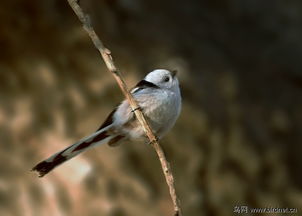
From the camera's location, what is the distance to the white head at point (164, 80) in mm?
2109

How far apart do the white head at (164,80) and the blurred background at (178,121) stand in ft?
3.77

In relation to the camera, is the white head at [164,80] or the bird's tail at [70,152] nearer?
the bird's tail at [70,152]

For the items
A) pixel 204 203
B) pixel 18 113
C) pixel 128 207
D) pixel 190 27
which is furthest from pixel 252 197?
pixel 18 113

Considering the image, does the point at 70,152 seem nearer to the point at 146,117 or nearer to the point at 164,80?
the point at 146,117

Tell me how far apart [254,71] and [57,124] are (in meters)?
1.36

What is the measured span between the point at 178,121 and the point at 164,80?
51.9 inches

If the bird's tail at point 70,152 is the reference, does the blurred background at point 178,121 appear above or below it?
above

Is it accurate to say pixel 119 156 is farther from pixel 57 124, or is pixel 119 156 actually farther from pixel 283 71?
pixel 283 71

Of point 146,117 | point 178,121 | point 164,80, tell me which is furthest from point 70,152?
point 178,121

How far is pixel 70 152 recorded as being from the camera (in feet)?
6.13

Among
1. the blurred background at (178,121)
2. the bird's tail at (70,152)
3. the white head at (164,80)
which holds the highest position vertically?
the blurred background at (178,121)

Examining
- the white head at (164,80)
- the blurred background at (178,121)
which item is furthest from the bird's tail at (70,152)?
the blurred background at (178,121)

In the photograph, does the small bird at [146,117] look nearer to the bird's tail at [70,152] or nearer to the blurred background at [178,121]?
the bird's tail at [70,152]

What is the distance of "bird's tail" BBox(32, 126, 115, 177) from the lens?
172cm
